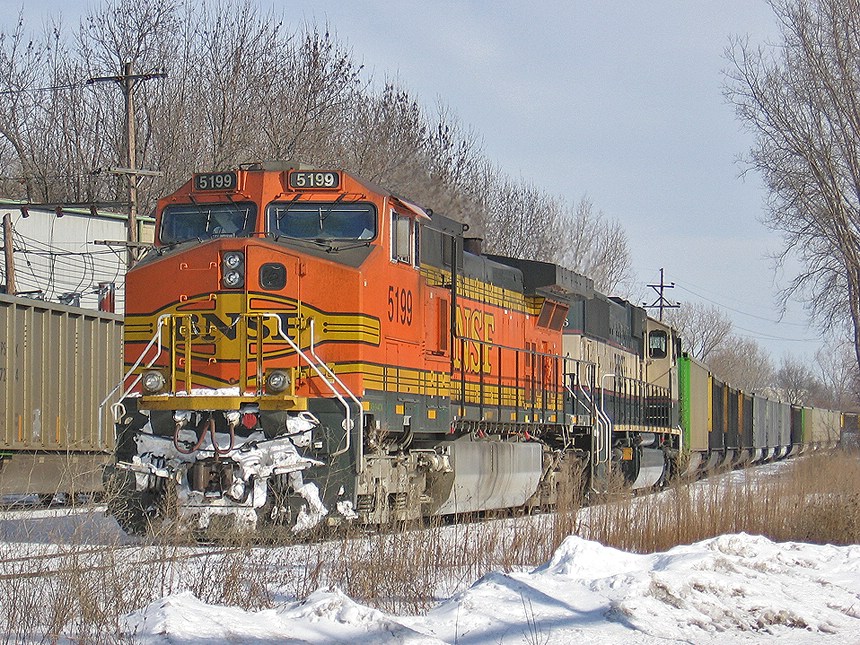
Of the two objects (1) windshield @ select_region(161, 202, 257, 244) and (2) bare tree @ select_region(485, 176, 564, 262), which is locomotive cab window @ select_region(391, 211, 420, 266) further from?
(2) bare tree @ select_region(485, 176, 564, 262)

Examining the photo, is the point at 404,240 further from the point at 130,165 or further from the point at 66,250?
the point at 66,250

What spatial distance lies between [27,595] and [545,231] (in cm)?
4902

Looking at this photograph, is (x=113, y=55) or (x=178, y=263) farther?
(x=113, y=55)

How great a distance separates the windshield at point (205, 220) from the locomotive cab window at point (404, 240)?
1407 millimetres

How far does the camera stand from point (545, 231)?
54.6 metres

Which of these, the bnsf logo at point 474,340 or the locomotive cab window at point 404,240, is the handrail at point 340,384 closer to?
the locomotive cab window at point 404,240

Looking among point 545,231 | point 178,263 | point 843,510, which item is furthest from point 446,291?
point 545,231

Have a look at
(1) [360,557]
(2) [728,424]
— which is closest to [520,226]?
(2) [728,424]

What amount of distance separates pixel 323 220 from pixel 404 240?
A: 96 cm

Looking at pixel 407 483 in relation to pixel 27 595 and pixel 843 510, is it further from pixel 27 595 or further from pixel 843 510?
pixel 27 595

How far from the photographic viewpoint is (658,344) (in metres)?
25.4

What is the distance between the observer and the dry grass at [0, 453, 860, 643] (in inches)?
253

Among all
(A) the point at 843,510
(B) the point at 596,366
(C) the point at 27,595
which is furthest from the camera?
(B) the point at 596,366

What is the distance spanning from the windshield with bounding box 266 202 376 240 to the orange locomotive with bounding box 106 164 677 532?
14 millimetres
